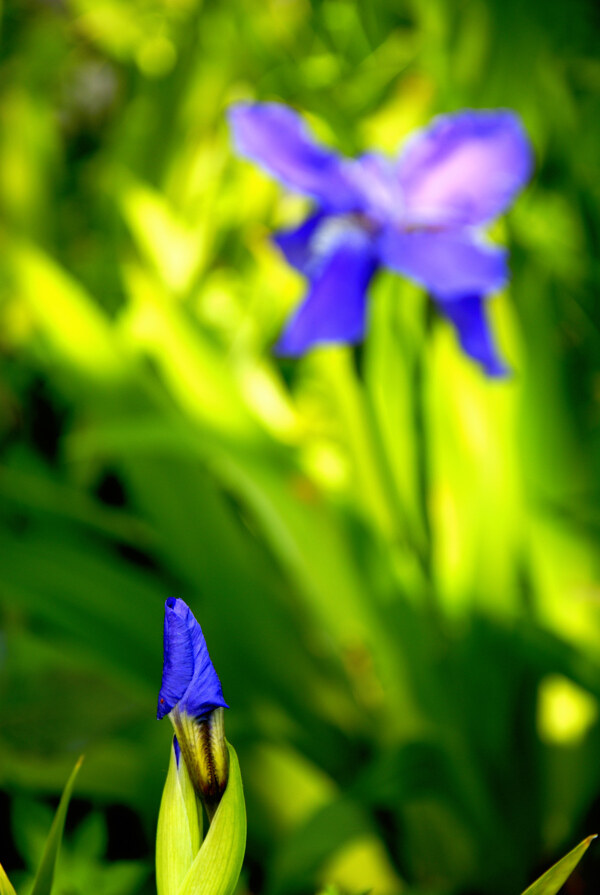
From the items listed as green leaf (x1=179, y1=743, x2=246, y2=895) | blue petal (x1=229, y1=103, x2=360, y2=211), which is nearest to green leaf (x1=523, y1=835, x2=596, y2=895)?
green leaf (x1=179, y1=743, x2=246, y2=895)

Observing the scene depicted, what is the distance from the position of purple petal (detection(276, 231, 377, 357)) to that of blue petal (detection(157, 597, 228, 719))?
0.41 metres

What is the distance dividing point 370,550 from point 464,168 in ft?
1.26

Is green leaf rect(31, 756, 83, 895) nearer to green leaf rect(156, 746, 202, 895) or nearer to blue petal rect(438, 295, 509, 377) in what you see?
green leaf rect(156, 746, 202, 895)

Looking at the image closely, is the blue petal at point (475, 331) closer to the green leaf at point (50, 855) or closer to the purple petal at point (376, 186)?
the purple petal at point (376, 186)

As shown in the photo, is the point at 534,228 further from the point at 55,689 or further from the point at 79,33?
the point at 79,33

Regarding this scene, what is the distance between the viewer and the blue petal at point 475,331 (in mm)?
682

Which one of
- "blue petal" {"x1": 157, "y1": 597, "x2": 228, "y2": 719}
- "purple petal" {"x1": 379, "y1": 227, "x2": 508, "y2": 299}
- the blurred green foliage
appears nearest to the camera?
"blue petal" {"x1": 157, "y1": 597, "x2": 228, "y2": 719}

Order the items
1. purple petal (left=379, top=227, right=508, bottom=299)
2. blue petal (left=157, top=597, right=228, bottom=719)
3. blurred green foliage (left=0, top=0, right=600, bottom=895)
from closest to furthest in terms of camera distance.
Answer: blue petal (left=157, top=597, right=228, bottom=719), purple petal (left=379, top=227, right=508, bottom=299), blurred green foliage (left=0, top=0, right=600, bottom=895)

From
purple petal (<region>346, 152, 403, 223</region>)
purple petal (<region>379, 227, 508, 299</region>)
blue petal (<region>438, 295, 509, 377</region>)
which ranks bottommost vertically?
blue petal (<region>438, 295, 509, 377</region>)

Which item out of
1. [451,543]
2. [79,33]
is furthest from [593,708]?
[79,33]

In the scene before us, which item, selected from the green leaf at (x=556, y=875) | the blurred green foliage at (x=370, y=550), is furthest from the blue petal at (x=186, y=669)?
the blurred green foliage at (x=370, y=550)

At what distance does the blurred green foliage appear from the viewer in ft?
2.46

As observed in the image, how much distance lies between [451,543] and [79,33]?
1.70m

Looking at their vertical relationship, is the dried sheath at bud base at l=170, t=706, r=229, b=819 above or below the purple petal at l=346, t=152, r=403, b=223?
below
